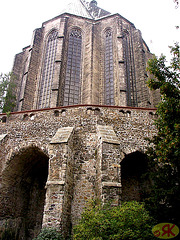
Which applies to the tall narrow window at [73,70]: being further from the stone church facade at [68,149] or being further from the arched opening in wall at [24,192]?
the arched opening in wall at [24,192]

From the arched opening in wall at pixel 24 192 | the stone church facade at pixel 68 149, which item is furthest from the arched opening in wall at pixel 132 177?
the arched opening in wall at pixel 24 192

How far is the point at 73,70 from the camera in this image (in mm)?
21531

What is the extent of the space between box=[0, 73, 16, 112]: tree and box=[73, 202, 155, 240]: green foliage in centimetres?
1520

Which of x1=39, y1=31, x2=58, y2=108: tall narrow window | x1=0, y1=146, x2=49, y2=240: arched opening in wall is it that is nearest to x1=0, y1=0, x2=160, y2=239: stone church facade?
x1=0, y1=146, x2=49, y2=240: arched opening in wall

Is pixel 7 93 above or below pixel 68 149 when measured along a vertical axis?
above

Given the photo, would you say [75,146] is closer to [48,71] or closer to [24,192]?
[24,192]

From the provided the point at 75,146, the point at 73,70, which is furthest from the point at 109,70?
the point at 75,146

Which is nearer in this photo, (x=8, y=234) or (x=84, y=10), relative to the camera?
(x=8, y=234)

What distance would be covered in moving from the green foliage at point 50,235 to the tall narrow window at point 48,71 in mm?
13218

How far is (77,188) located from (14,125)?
508 cm

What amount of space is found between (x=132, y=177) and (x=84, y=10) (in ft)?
76.6

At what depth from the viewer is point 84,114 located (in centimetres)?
1177

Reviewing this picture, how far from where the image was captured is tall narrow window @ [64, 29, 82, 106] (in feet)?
66.2

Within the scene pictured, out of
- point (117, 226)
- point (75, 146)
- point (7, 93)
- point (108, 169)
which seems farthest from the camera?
point (7, 93)
